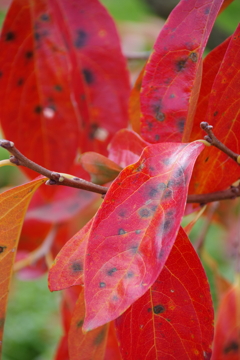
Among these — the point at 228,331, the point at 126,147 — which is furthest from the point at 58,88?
the point at 228,331

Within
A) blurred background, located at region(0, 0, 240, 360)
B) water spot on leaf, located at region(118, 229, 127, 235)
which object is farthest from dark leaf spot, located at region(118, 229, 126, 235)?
blurred background, located at region(0, 0, 240, 360)

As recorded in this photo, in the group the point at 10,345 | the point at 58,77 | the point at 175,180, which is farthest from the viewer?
the point at 10,345

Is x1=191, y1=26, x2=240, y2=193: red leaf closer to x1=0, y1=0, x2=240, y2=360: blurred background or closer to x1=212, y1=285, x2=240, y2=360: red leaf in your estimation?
x1=212, y1=285, x2=240, y2=360: red leaf

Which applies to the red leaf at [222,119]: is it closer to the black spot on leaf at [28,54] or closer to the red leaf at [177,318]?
the red leaf at [177,318]

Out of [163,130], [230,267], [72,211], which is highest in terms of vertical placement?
[163,130]

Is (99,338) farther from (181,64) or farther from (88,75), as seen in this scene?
(88,75)

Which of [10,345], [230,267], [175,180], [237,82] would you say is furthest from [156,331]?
[10,345]

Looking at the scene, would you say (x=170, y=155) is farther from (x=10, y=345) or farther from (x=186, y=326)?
(x=10, y=345)
